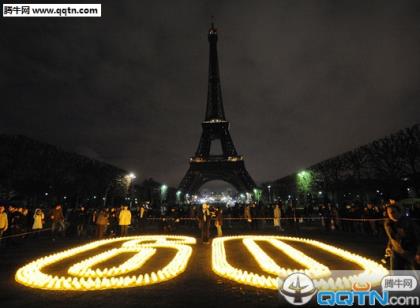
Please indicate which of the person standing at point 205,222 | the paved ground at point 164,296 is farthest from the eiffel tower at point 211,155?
the paved ground at point 164,296

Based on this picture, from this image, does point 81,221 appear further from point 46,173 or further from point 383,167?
point 383,167

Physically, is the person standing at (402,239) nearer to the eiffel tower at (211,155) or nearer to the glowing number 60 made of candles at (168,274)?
the glowing number 60 made of candles at (168,274)

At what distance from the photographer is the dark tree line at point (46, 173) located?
34.6m

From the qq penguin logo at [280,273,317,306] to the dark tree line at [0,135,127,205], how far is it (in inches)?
1474

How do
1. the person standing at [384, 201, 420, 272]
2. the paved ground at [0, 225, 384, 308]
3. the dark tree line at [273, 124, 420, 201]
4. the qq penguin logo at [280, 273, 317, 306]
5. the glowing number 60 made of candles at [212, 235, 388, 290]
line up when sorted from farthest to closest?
the dark tree line at [273, 124, 420, 201] → the glowing number 60 made of candles at [212, 235, 388, 290] → the paved ground at [0, 225, 384, 308] → the qq penguin logo at [280, 273, 317, 306] → the person standing at [384, 201, 420, 272]

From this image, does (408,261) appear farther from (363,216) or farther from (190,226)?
(190,226)

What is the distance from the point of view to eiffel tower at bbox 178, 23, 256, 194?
71.1 metres

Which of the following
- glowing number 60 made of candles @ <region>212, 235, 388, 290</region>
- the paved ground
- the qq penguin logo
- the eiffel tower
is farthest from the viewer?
the eiffel tower

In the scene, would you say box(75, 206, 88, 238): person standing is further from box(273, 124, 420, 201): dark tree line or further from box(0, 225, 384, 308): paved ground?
box(273, 124, 420, 201): dark tree line

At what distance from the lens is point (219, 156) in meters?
78.8

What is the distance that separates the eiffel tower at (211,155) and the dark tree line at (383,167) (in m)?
25.3

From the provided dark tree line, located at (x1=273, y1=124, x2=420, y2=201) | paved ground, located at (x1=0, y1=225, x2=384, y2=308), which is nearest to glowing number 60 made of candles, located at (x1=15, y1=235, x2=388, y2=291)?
paved ground, located at (x1=0, y1=225, x2=384, y2=308)

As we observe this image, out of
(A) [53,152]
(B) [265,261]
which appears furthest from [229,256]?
(A) [53,152]

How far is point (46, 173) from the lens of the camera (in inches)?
1543
